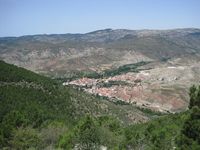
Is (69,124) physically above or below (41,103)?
above

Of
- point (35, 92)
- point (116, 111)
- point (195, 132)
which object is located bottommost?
point (116, 111)

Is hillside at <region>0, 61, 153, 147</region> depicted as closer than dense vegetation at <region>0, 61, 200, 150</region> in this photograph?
No

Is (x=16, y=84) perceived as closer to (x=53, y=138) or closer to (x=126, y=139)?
(x=53, y=138)

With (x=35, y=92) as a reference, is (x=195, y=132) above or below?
above

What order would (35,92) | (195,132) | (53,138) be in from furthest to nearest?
(35,92) → (53,138) → (195,132)

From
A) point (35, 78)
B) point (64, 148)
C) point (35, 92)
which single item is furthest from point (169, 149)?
point (35, 78)

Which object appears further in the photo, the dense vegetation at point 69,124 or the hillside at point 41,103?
the hillside at point 41,103

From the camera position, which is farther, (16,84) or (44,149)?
(16,84)

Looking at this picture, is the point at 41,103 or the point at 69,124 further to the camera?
the point at 41,103
